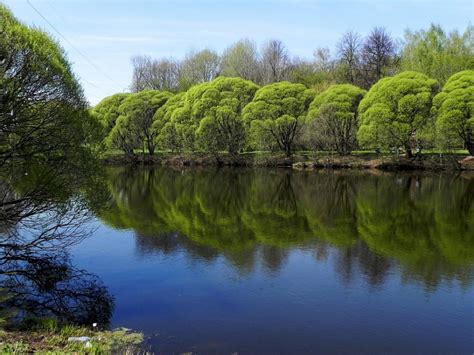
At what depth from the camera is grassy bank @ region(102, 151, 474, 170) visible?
52.7 metres

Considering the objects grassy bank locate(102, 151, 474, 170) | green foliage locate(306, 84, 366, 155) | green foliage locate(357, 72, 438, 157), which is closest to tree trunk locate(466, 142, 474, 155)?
grassy bank locate(102, 151, 474, 170)

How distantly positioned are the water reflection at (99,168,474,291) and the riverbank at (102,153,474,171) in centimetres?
1171

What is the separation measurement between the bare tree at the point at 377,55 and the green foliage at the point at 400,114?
2813cm

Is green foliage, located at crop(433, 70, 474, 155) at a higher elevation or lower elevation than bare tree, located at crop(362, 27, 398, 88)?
lower

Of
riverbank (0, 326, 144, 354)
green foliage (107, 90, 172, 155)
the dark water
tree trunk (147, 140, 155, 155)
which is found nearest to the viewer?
riverbank (0, 326, 144, 354)

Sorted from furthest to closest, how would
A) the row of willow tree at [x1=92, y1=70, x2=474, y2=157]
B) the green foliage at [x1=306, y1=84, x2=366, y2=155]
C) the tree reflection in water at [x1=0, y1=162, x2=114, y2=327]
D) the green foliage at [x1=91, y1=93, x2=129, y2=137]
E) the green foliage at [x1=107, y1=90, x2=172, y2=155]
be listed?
the green foliage at [x1=91, y1=93, x2=129, y2=137] < the green foliage at [x1=107, y1=90, x2=172, y2=155] < the green foliage at [x1=306, y1=84, x2=366, y2=155] < the row of willow tree at [x1=92, y1=70, x2=474, y2=157] < the tree reflection in water at [x1=0, y1=162, x2=114, y2=327]

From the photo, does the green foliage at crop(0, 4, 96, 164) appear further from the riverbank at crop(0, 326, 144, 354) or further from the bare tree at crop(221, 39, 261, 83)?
the bare tree at crop(221, 39, 261, 83)

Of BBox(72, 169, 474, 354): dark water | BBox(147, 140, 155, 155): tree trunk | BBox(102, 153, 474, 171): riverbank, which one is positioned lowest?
BBox(72, 169, 474, 354): dark water

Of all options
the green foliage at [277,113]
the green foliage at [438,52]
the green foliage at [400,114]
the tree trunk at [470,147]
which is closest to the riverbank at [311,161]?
the tree trunk at [470,147]

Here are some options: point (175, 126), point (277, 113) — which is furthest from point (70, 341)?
point (175, 126)

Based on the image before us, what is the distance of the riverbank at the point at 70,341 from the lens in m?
8.22

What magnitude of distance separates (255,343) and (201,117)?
57.9 m

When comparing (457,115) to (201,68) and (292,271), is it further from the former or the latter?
(201,68)

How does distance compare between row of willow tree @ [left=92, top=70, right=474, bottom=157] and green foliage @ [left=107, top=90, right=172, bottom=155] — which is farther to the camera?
green foliage @ [left=107, top=90, right=172, bottom=155]
